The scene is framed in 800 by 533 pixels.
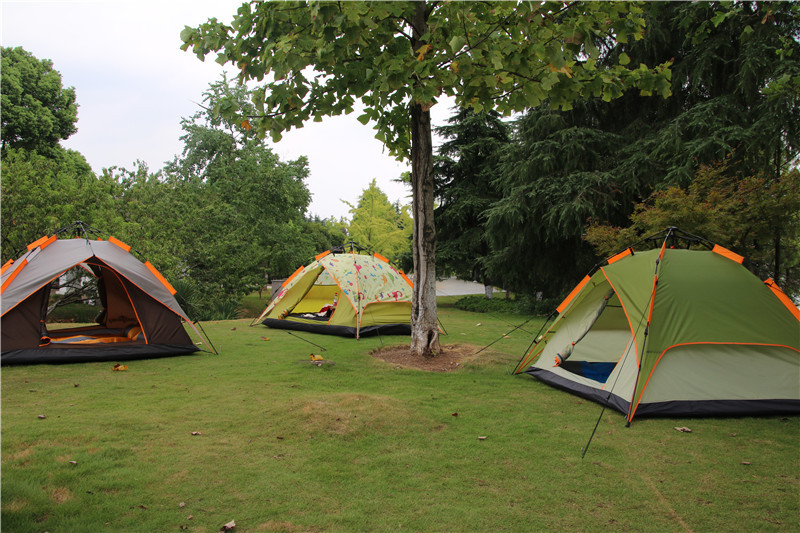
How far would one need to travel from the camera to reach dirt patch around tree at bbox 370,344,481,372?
23.1 feet

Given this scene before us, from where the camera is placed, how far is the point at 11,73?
19969 mm

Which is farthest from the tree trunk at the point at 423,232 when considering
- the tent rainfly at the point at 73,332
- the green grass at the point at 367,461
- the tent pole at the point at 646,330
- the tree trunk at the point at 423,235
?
the tent rainfly at the point at 73,332

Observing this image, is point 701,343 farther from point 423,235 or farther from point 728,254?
point 423,235

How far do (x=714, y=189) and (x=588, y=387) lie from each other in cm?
504

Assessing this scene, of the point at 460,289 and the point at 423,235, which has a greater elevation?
the point at 423,235

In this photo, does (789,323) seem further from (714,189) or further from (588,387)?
(714,189)

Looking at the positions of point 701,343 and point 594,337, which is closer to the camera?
point 701,343

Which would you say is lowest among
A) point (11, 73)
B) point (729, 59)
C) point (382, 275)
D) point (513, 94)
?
point (382, 275)

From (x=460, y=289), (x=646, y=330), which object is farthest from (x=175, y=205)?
(x=460, y=289)

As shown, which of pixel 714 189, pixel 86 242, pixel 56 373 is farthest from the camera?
pixel 714 189

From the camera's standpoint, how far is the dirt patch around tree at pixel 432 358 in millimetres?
7031

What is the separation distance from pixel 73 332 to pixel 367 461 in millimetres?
7227

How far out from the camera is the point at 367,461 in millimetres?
3676

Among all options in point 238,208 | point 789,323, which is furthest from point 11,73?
point 789,323
